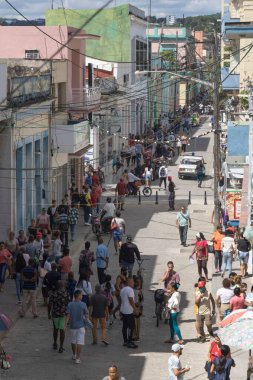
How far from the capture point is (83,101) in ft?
137

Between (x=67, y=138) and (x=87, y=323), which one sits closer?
(x=87, y=323)

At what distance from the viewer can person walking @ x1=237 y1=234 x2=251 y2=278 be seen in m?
24.9

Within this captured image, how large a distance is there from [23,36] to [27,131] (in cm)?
1355

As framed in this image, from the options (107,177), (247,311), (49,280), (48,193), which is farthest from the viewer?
(107,177)

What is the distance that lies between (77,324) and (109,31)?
4754cm

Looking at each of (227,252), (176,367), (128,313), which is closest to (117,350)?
(128,313)

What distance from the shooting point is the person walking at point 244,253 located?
24875 mm

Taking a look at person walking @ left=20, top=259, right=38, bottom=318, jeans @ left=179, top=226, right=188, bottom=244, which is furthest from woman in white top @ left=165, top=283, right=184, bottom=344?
jeans @ left=179, top=226, right=188, bottom=244

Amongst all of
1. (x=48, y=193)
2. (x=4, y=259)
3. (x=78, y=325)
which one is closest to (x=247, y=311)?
(x=78, y=325)

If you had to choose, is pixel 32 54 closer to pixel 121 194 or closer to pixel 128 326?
pixel 121 194

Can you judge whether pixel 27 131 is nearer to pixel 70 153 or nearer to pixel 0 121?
pixel 0 121

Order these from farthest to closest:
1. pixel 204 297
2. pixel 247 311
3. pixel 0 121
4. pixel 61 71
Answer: pixel 61 71 < pixel 0 121 < pixel 204 297 < pixel 247 311

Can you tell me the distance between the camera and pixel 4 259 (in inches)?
907

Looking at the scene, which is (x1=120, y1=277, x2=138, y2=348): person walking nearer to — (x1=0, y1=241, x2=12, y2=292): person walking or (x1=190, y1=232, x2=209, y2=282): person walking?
(x1=0, y1=241, x2=12, y2=292): person walking
